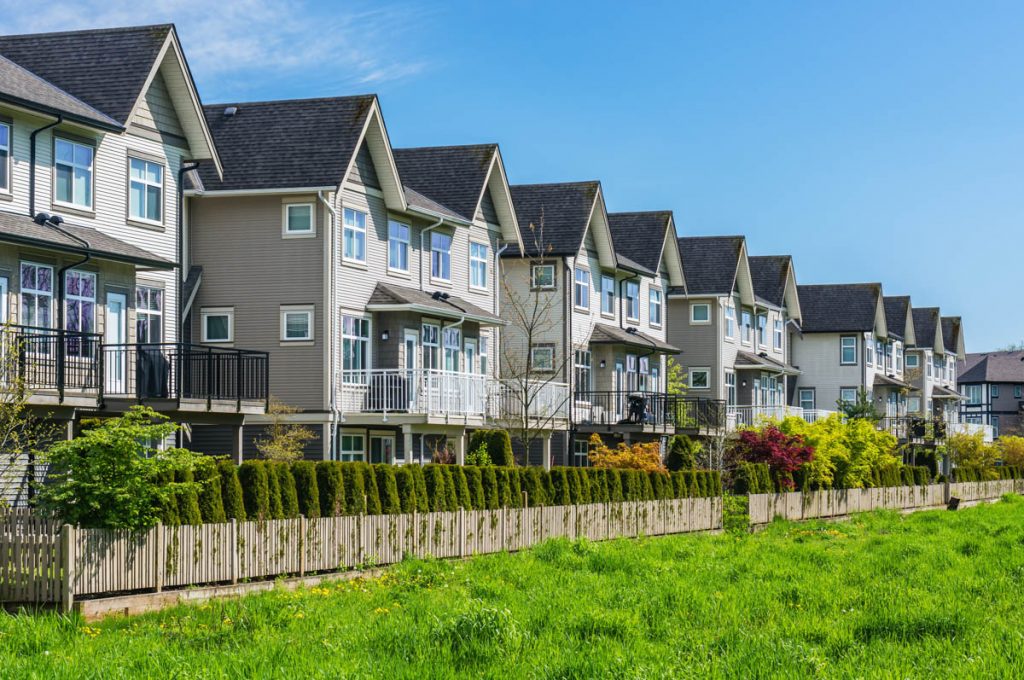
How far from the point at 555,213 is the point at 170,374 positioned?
22677mm

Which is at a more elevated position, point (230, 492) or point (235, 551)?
point (230, 492)

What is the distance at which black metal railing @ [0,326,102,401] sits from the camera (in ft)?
80.3

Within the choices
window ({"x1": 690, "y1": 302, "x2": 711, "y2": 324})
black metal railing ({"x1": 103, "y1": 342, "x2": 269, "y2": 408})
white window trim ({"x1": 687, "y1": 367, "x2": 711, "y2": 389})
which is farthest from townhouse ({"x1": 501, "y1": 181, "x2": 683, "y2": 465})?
black metal railing ({"x1": 103, "y1": 342, "x2": 269, "y2": 408})

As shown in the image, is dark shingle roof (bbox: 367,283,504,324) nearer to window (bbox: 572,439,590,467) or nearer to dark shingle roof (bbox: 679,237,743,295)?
window (bbox: 572,439,590,467)

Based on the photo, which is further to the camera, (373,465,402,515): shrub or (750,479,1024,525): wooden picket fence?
(750,479,1024,525): wooden picket fence

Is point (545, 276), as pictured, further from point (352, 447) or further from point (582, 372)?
point (352, 447)

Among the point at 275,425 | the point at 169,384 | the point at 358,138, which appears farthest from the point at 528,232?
the point at 169,384

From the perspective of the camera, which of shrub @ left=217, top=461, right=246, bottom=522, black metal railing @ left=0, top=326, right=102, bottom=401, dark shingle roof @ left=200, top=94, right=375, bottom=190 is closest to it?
shrub @ left=217, top=461, right=246, bottom=522

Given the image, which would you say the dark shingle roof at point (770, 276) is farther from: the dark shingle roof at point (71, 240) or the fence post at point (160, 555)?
the fence post at point (160, 555)

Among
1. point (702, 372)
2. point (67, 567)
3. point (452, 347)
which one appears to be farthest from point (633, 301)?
point (67, 567)

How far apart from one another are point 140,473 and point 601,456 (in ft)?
84.0

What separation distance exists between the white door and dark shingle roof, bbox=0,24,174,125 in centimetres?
→ 388

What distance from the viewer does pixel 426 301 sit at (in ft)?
130

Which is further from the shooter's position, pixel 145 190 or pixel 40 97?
pixel 145 190
